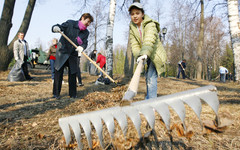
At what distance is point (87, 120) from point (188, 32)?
37.0 meters

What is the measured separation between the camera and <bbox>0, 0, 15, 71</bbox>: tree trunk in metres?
8.73

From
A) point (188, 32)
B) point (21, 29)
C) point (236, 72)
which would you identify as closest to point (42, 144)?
point (236, 72)

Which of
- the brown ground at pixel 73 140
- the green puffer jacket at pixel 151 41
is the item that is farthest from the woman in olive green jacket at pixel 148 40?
the brown ground at pixel 73 140

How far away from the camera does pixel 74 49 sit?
424 cm

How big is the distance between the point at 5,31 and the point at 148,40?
9.24 meters

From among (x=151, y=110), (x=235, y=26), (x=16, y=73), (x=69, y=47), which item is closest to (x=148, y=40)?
(x=151, y=110)

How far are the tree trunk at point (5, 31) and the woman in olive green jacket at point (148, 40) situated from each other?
8.57 m

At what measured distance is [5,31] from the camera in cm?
884

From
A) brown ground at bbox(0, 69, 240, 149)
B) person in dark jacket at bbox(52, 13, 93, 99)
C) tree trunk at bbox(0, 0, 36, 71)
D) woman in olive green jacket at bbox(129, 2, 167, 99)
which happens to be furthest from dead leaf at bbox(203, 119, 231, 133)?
tree trunk at bbox(0, 0, 36, 71)

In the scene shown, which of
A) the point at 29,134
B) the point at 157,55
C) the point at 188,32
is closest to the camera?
the point at 29,134

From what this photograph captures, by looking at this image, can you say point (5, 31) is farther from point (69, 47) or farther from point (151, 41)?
point (151, 41)

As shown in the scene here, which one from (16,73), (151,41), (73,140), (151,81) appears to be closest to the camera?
(73,140)

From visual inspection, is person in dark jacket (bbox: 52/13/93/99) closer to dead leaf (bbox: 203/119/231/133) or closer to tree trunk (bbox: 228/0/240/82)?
dead leaf (bbox: 203/119/231/133)

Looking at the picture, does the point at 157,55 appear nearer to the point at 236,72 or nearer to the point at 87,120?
the point at 87,120
